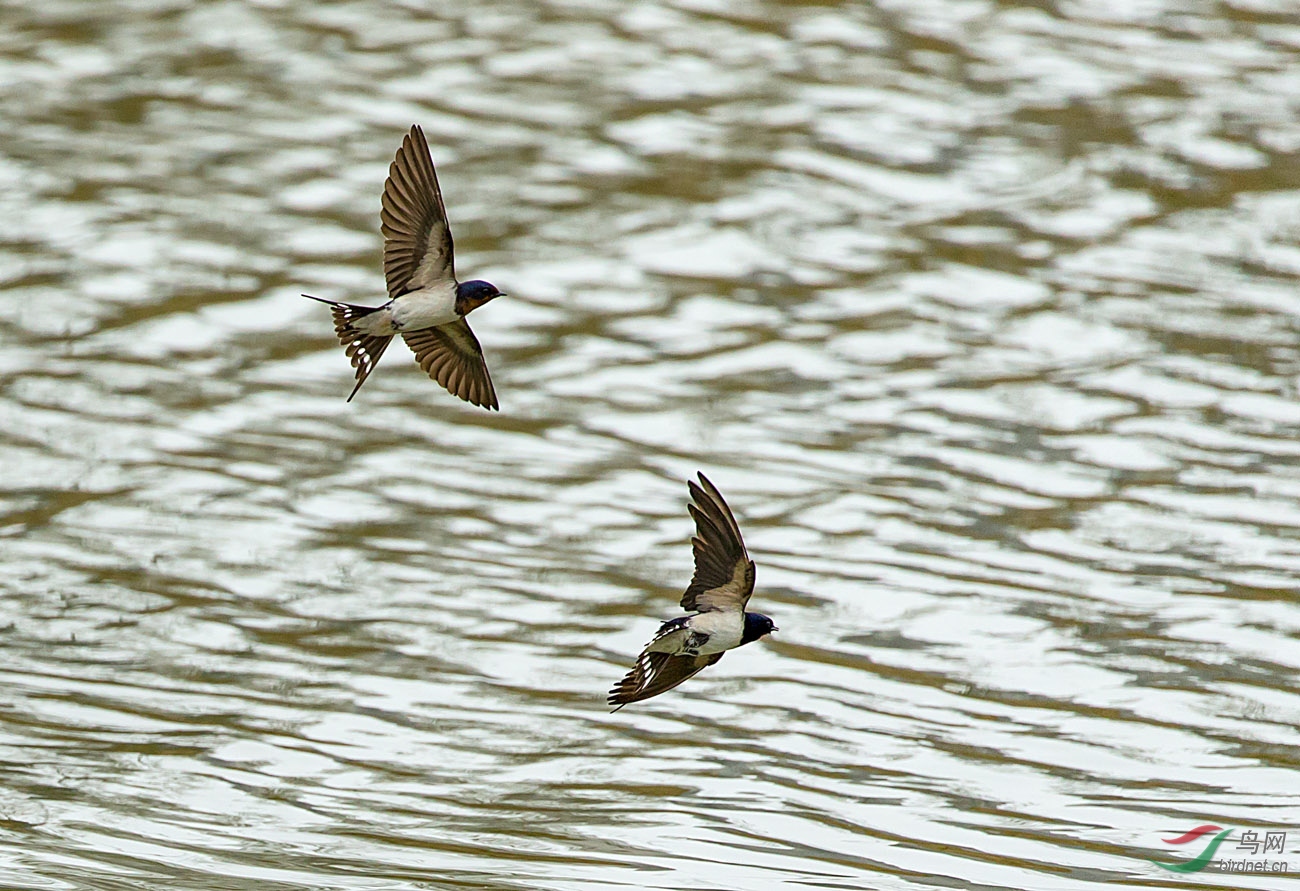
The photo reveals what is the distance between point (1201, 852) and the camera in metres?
6.35

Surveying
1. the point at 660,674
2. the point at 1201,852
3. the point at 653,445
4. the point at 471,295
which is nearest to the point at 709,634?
the point at 660,674

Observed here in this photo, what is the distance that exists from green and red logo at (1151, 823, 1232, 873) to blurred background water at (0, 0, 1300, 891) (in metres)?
0.05

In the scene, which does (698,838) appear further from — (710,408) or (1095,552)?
(710,408)

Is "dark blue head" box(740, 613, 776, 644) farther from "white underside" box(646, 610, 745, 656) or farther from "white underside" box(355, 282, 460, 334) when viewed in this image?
"white underside" box(355, 282, 460, 334)

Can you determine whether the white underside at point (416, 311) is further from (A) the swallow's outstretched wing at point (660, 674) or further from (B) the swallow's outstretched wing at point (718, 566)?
(A) the swallow's outstretched wing at point (660, 674)

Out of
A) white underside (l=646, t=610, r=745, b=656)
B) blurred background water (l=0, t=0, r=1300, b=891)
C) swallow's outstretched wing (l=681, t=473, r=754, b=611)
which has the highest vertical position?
swallow's outstretched wing (l=681, t=473, r=754, b=611)

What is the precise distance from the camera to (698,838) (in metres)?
6.40

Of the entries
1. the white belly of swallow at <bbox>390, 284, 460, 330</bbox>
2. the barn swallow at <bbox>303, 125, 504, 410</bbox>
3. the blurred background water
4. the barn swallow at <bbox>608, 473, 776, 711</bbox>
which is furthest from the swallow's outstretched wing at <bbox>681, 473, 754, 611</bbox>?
the blurred background water

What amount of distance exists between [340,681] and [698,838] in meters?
1.58

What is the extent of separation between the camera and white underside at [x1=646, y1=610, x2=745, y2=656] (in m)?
5.14

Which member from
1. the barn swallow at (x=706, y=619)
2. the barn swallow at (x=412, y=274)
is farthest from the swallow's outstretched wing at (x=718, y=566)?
the barn swallow at (x=412, y=274)

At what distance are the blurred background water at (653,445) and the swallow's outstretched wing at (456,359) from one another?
131 cm

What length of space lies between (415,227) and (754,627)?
4.05 ft

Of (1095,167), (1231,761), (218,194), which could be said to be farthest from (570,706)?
(1095,167)
